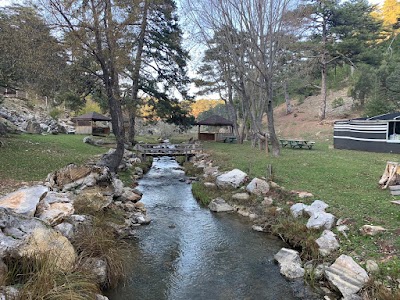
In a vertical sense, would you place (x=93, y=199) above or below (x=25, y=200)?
below

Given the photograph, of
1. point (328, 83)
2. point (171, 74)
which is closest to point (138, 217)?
point (171, 74)

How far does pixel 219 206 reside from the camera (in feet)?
29.2

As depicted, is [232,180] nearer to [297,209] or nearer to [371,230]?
[297,209]

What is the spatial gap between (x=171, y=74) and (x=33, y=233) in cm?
1918

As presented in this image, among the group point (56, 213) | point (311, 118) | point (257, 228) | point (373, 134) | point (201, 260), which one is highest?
point (311, 118)

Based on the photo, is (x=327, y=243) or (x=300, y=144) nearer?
(x=327, y=243)

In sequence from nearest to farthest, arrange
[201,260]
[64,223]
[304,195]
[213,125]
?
[64,223] → [201,260] → [304,195] → [213,125]

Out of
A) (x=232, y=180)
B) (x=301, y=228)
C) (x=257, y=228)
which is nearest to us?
(x=301, y=228)

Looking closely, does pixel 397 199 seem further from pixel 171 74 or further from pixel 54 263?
pixel 171 74

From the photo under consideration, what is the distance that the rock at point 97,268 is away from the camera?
4437 mm

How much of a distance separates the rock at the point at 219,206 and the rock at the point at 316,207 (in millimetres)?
2538

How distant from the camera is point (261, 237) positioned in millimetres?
6848

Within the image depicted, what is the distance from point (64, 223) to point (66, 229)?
173 millimetres

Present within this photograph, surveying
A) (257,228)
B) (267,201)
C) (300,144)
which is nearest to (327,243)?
(257,228)
